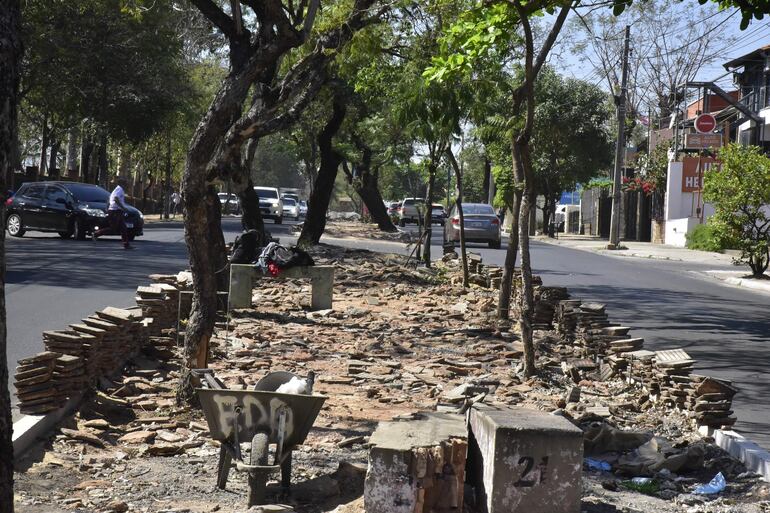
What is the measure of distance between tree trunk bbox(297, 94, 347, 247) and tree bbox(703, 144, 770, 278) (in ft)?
33.2

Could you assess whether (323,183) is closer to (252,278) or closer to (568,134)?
(252,278)

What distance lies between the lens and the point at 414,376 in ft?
36.9

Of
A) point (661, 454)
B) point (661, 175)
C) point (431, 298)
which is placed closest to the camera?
point (661, 454)

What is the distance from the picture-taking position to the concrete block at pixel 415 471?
229 inches

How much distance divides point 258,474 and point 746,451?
3.57m

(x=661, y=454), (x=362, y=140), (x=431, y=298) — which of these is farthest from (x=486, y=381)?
(x=362, y=140)

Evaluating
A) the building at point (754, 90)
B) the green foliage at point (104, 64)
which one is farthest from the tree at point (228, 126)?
the building at point (754, 90)

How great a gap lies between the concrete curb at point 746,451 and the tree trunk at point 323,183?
66.3ft

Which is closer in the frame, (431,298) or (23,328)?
(23,328)

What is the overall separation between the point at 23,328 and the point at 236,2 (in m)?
4.75

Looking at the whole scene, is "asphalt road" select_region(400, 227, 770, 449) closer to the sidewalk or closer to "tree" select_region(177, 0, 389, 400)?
the sidewalk

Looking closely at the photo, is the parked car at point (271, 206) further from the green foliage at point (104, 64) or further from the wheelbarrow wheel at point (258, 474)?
the wheelbarrow wheel at point (258, 474)

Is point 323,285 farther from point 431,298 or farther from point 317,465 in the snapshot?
point 317,465

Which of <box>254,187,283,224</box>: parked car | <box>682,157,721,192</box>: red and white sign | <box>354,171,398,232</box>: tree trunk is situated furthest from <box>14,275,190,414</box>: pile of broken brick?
<box>254,187,283,224</box>: parked car
